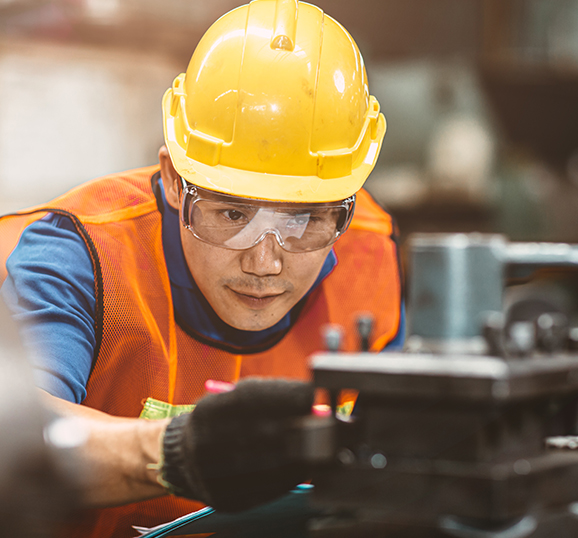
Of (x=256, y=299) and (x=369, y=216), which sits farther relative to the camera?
(x=369, y=216)

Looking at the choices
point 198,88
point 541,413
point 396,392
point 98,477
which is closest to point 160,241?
point 198,88

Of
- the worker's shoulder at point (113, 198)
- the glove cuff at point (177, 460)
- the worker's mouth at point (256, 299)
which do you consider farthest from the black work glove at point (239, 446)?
the worker's shoulder at point (113, 198)

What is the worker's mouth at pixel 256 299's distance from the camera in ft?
4.01

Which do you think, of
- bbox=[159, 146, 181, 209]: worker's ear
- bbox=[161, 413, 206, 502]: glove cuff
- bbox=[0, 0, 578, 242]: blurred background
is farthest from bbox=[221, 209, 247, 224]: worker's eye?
bbox=[161, 413, 206, 502]: glove cuff

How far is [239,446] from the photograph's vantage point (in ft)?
3.00

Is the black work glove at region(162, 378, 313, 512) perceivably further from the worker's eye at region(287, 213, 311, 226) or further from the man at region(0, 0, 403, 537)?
the worker's eye at region(287, 213, 311, 226)

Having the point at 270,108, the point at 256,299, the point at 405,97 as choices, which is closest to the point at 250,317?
the point at 256,299

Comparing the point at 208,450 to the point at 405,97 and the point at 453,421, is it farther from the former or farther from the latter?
the point at 405,97

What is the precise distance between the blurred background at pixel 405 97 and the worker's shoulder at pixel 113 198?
0.02m

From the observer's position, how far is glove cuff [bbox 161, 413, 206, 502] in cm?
96

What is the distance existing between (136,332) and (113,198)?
28cm

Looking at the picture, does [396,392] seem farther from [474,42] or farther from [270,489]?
[474,42]

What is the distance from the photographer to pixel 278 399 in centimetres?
88

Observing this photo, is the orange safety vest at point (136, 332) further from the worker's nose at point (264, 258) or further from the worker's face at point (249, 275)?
the worker's nose at point (264, 258)
